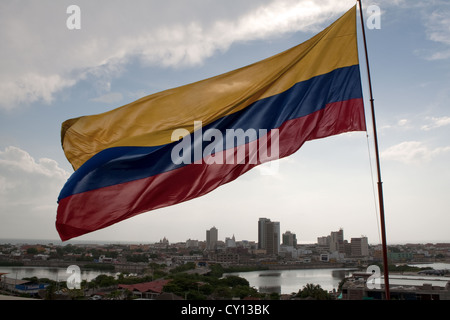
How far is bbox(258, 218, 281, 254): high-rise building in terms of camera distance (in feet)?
280

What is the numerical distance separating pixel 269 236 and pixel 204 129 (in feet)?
288

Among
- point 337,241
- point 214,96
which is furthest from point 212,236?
point 214,96

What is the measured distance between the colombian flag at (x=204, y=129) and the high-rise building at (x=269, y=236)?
83.6 meters

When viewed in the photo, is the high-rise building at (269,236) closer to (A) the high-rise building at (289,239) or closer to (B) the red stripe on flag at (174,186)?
(A) the high-rise building at (289,239)

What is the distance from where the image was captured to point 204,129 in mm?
2840

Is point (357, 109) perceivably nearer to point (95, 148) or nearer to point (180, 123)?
point (180, 123)

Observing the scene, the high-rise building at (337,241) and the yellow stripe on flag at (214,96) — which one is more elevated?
the yellow stripe on flag at (214,96)

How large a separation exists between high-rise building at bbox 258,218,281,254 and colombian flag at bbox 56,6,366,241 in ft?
274

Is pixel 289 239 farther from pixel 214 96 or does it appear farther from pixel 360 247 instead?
pixel 214 96

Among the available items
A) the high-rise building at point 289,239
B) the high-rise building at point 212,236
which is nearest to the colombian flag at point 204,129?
the high-rise building at point 212,236

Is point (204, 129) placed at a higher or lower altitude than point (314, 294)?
higher

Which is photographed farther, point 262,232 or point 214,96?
point 262,232

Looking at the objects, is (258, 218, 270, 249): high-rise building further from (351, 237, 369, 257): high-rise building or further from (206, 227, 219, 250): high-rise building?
(351, 237, 369, 257): high-rise building

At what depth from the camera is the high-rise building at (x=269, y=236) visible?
85.2 m
